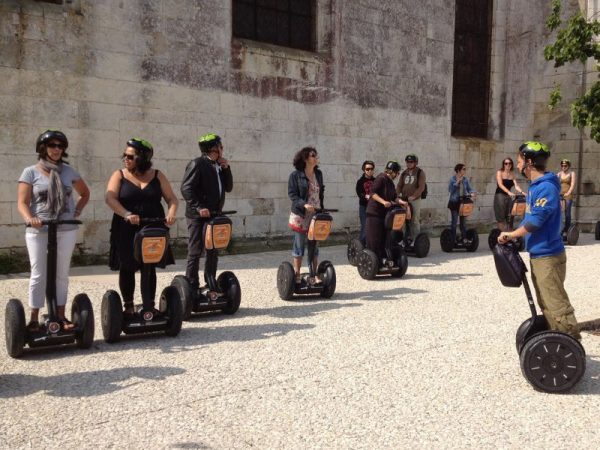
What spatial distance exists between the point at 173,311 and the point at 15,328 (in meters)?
1.31

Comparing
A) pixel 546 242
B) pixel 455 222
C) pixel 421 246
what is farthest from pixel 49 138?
pixel 455 222

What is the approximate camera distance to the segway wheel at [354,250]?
31.9 ft

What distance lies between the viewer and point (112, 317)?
533 centimetres

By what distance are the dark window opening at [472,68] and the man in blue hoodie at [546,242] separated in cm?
1252

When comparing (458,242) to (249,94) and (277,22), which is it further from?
(277,22)

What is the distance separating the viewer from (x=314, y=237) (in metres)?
7.24

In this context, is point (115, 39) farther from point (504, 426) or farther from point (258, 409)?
point (504, 426)

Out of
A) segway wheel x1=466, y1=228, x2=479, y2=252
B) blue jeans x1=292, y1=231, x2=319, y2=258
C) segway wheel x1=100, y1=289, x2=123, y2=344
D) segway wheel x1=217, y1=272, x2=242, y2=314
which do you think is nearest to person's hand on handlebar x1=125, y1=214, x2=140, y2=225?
segway wheel x1=100, y1=289, x2=123, y2=344

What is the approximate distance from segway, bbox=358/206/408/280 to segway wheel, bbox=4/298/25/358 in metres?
4.96

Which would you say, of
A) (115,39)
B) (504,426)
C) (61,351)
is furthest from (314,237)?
(115,39)

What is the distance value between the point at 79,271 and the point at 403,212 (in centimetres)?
487

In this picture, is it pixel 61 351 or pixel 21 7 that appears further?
pixel 21 7

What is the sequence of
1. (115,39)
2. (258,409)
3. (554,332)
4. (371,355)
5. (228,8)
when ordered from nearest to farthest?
1. (258,409)
2. (554,332)
3. (371,355)
4. (115,39)
5. (228,8)

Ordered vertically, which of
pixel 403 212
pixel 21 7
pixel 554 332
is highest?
pixel 21 7
